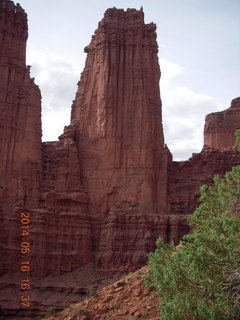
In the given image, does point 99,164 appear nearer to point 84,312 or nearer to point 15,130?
point 15,130

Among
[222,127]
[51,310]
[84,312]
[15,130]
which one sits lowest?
[51,310]

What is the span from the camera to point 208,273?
19.0 meters

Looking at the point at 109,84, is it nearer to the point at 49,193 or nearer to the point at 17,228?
the point at 49,193

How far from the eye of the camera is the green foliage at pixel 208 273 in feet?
61.6

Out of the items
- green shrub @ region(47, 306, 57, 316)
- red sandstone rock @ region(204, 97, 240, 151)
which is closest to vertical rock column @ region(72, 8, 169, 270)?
green shrub @ region(47, 306, 57, 316)

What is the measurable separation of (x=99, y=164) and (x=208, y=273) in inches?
1572

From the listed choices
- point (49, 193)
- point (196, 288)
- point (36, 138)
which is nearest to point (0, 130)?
point (36, 138)

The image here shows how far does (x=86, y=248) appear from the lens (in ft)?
177

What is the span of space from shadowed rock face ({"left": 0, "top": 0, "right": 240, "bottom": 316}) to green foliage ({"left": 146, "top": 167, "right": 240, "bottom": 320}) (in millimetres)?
30890

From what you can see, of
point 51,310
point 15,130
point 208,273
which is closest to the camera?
point 208,273

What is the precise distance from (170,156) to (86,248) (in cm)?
1345

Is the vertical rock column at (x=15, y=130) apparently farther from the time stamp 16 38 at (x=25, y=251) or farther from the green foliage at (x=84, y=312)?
the green foliage at (x=84, y=312)

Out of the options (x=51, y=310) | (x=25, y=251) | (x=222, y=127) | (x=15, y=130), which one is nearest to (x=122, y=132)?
(x=15, y=130)

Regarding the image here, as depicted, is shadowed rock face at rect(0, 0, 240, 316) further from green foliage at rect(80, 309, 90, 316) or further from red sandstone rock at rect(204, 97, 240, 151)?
green foliage at rect(80, 309, 90, 316)
